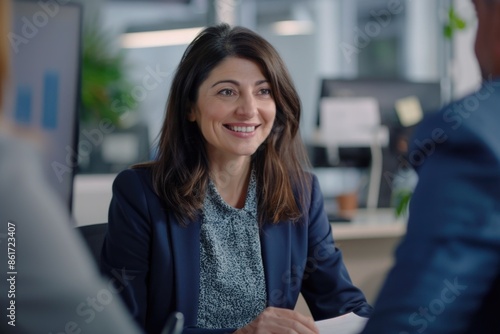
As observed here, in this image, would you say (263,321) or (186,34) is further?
(186,34)

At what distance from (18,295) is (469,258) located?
354 mm

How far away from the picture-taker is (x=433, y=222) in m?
0.55

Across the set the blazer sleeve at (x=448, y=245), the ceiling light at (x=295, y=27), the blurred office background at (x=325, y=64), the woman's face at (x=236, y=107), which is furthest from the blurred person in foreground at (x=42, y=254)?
the ceiling light at (x=295, y=27)

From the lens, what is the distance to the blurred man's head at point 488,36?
1.90 ft

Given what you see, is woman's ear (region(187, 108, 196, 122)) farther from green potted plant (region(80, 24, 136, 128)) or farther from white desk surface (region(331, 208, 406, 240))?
green potted plant (region(80, 24, 136, 128))

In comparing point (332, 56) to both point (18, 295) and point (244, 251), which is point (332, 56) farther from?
point (18, 295)

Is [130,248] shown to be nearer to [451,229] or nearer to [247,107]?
[247,107]

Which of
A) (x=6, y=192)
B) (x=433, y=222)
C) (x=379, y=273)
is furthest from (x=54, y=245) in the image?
(x=379, y=273)

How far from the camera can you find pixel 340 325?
1.18 meters

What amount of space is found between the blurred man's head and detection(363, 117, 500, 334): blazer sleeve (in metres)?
0.07

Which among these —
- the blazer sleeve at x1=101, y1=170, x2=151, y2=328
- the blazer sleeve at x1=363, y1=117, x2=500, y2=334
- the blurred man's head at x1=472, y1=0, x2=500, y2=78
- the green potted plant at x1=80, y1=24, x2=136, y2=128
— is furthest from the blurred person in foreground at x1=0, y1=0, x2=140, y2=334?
the green potted plant at x1=80, y1=24, x2=136, y2=128

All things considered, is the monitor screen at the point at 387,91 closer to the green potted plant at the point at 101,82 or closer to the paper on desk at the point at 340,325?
the green potted plant at the point at 101,82

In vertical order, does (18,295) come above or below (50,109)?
below

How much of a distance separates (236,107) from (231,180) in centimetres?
17
